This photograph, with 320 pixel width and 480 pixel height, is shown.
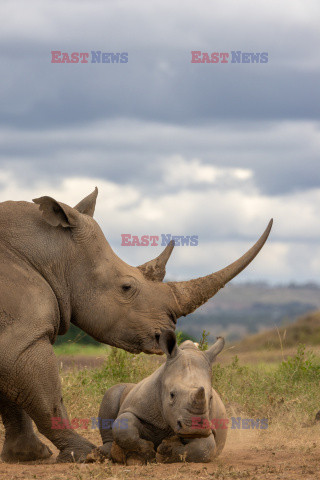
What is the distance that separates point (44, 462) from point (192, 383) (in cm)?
208

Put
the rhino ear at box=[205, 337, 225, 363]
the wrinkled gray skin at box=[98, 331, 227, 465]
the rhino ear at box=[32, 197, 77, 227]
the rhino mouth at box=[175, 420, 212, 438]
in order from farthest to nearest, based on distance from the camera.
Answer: the rhino ear at box=[32, 197, 77, 227], the rhino ear at box=[205, 337, 225, 363], the wrinkled gray skin at box=[98, 331, 227, 465], the rhino mouth at box=[175, 420, 212, 438]

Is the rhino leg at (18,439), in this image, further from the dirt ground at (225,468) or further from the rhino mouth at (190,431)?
the rhino mouth at (190,431)

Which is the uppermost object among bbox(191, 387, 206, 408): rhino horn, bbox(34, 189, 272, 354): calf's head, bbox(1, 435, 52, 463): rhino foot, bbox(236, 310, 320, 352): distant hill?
bbox(34, 189, 272, 354): calf's head

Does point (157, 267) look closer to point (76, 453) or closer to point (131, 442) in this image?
point (131, 442)

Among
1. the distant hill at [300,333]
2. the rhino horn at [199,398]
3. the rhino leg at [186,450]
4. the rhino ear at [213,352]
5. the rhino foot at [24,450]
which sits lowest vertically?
the distant hill at [300,333]

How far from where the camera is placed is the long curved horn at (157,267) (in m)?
8.87

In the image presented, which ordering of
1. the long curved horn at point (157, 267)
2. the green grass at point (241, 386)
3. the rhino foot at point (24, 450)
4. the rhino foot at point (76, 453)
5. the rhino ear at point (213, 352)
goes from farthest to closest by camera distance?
the green grass at point (241, 386) → the rhino foot at point (24, 450) → the long curved horn at point (157, 267) → the rhino foot at point (76, 453) → the rhino ear at point (213, 352)

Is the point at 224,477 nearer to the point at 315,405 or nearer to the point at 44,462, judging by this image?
the point at 44,462

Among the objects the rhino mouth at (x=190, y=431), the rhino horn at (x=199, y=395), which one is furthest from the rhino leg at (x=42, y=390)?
the rhino horn at (x=199, y=395)

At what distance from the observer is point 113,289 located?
860 cm

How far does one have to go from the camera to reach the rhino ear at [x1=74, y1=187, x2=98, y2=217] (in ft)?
30.7

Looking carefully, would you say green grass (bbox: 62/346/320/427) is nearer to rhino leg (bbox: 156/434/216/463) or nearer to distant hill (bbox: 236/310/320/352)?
rhino leg (bbox: 156/434/216/463)

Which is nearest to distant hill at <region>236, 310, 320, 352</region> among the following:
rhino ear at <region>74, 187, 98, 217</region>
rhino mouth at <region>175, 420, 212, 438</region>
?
rhino ear at <region>74, 187, 98, 217</region>

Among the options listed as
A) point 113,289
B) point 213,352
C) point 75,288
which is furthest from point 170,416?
point 75,288
